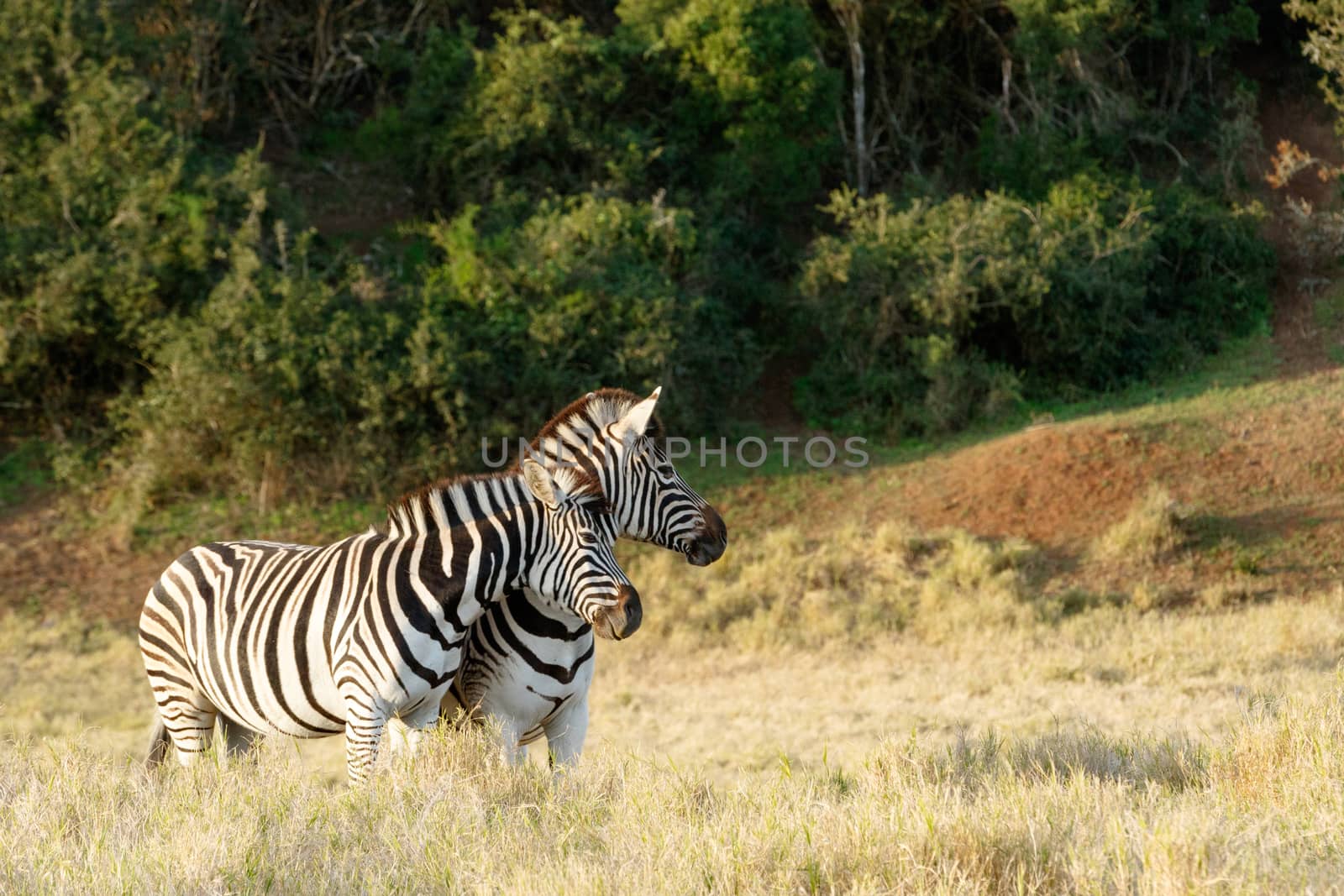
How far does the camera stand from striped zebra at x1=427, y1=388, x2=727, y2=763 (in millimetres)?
6605

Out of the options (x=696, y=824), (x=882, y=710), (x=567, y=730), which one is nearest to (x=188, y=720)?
(x=567, y=730)

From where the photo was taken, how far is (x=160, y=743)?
746cm

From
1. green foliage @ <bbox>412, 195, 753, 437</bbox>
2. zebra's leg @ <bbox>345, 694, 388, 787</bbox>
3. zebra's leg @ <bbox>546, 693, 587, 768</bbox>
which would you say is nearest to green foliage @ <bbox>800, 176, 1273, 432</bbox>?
green foliage @ <bbox>412, 195, 753, 437</bbox>

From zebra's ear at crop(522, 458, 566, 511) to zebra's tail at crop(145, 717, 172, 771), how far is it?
8.61 ft

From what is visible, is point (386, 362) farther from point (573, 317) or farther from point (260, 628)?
point (260, 628)

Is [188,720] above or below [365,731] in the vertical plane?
below

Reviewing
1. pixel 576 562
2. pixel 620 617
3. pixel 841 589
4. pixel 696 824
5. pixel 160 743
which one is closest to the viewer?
pixel 696 824

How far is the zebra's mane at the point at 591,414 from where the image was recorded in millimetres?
6988

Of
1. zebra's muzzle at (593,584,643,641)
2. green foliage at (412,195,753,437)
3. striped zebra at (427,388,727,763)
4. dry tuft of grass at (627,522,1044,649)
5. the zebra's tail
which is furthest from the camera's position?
green foliage at (412,195,753,437)

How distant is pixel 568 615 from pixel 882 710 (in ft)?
17.0

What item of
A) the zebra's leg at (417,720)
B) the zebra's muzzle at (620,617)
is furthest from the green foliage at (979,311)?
the zebra's leg at (417,720)

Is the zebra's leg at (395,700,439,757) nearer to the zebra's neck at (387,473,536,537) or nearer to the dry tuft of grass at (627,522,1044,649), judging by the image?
the zebra's neck at (387,473,536,537)

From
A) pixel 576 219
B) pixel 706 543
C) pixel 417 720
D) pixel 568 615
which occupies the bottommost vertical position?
pixel 417 720

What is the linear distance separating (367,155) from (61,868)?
63.9 feet
